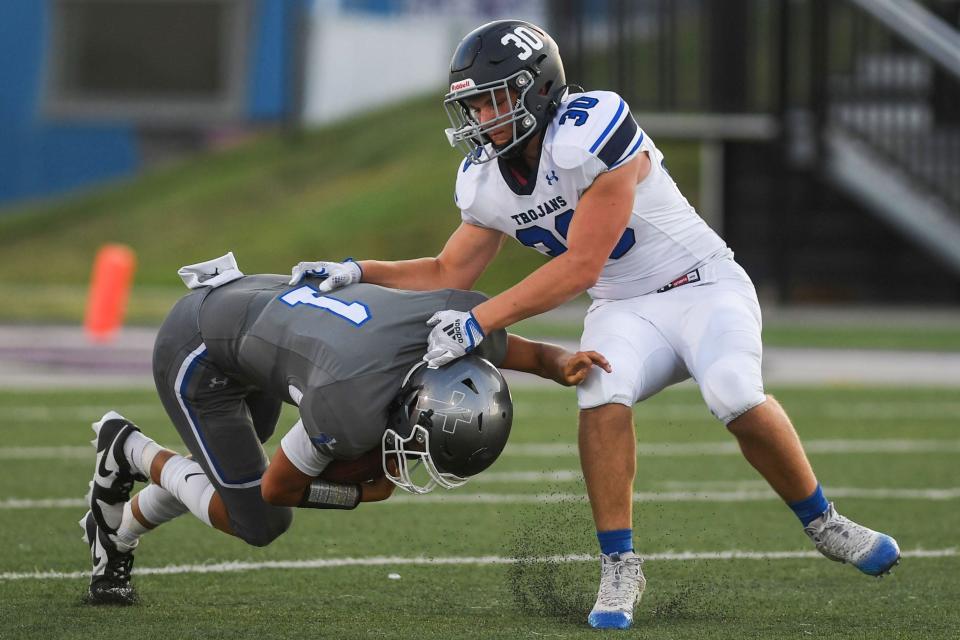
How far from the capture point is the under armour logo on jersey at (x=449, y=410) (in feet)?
12.1

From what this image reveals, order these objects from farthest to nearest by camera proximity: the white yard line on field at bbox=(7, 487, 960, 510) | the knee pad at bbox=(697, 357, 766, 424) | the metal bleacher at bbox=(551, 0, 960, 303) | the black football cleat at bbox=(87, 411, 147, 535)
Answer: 1. the metal bleacher at bbox=(551, 0, 960, 303)
2. the white yard line on field at bbox=(7, 487, 960, 510)
3. the black football cleat at bbox=(87, 411, 147, 535)
4. the knee pad at bbox=(697, 357, 766, 424)

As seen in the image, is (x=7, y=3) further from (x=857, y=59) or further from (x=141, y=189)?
(x=857, y=59)

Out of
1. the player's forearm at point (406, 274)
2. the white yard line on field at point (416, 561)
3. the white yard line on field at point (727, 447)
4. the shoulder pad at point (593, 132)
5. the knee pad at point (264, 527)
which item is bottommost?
the white yard line on field at point (727, 447)

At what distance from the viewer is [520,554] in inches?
186

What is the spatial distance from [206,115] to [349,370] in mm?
18245

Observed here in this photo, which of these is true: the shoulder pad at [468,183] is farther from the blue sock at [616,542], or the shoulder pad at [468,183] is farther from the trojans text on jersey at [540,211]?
the blue sock at [616,542]

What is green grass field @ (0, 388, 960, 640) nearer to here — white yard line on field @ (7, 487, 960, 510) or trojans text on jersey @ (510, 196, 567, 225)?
white yard line on field @ (7, 487, 960, 510)

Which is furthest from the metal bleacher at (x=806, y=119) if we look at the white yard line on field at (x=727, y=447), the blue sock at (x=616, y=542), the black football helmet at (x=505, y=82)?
the blue sock at (x=616, y=542)

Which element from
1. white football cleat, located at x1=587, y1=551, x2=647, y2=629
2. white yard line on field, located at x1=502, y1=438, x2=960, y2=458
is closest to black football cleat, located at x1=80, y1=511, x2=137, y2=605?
white football cleat, located at x1=587, y1=551, x2=647, y2=629

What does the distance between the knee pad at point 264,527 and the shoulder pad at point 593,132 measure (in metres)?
1.18

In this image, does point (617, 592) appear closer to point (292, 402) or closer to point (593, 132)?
point (292, 402)

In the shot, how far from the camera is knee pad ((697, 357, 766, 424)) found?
13.3 ft

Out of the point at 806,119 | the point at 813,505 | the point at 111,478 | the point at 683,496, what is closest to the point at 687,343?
the point at 813,505

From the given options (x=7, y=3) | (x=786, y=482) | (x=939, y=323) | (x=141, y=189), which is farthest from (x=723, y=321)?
(x=7, y=3)
